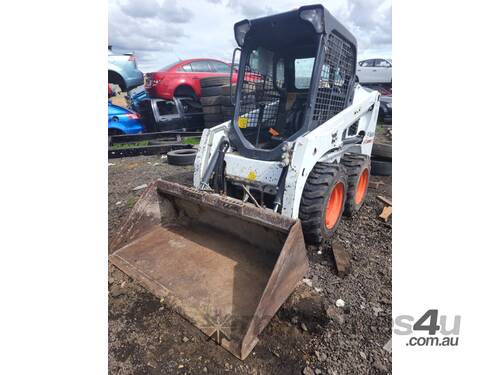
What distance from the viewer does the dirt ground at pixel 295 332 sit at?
5.57 feet

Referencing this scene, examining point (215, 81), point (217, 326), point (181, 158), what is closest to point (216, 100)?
point (215, 81)

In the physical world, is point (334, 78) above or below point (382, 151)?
above

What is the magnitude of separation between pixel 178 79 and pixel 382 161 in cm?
582

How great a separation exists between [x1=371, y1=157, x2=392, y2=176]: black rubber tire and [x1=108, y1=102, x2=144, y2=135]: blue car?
5938 millimetres

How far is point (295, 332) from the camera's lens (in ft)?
6.26

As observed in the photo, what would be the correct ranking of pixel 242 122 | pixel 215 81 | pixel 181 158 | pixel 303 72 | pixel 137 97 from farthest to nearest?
pixel 137 97 < pixel 215 81 < pixel 181 158 < pixel 303 72 < pixel 242 122

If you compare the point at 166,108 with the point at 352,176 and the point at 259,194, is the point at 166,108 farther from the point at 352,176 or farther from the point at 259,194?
the point at 352,176

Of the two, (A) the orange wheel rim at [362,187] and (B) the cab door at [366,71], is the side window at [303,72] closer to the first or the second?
(A) the orange wheel rim at [362,187]

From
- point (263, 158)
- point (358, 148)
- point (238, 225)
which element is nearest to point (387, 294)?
point (238, 225)

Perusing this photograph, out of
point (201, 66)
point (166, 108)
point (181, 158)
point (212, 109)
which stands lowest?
point (181, 158)

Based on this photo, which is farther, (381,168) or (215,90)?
(215,90)

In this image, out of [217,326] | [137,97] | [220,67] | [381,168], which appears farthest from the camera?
[137,97]

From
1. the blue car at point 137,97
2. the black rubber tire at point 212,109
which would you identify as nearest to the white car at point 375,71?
the black rubber tire at point 212,109

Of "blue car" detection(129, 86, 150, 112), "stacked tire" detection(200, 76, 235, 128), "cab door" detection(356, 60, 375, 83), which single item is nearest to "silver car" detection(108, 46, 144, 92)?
"blue car" detection(129, 86, 150, 112)
